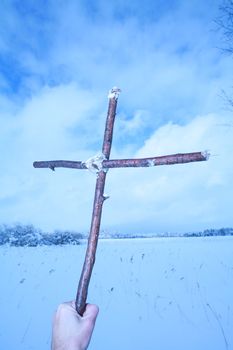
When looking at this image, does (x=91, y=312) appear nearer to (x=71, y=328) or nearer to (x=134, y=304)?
(x=71, y=328)

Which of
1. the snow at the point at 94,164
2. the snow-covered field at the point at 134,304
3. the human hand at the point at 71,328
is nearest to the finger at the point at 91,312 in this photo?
the human hand at the point at 71,328

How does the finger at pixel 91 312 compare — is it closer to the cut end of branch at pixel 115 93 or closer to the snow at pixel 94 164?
the snow at pixel 94 164

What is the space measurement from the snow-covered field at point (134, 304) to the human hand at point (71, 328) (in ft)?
13.9

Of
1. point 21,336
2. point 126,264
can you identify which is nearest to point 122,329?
point 21,336

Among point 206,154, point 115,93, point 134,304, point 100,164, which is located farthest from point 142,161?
point 134,304

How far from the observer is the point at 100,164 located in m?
2.14

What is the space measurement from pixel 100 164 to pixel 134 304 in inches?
239

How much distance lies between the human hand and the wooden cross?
7cm

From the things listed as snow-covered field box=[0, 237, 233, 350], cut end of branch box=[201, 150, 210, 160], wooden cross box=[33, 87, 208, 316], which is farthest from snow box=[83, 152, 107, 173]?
snow-covered field box=[0, 237, 233, 350]

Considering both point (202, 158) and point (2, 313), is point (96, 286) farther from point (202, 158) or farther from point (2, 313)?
point (202, 158)

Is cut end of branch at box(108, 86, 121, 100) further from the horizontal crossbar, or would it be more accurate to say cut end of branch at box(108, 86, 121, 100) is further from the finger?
the finger

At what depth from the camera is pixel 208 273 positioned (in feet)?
33.7

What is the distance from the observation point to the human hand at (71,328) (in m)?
1.57

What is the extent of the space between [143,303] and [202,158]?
21.0 ft
